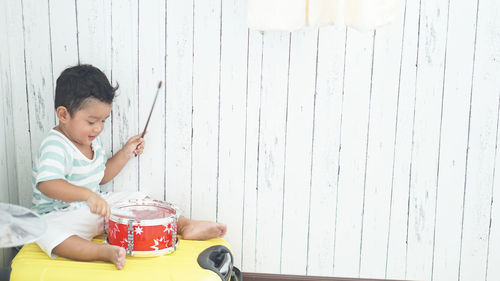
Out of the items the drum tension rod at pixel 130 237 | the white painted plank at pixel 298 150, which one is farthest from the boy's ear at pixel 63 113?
the white painted plank at pixel 298 150

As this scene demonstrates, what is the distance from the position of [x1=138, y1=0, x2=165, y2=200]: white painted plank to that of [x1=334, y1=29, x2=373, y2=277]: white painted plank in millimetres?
672

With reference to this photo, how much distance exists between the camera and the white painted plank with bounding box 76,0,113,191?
70.1 inches

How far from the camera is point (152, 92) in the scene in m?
1.81

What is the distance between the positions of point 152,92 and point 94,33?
30cm

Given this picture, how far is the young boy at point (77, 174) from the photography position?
1.52 metres

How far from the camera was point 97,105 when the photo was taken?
165 centimetres

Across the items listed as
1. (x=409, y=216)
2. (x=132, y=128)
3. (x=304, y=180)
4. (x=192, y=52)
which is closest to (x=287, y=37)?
(x=192, y=52)

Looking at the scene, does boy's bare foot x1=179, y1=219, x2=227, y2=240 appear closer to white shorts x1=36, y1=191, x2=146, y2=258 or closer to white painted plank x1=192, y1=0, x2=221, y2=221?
white painted plank x1=192, y1=0, x2=221, y2=221

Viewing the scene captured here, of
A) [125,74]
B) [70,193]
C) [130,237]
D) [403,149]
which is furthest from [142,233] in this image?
[403,149]

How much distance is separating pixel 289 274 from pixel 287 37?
A: 90 cm

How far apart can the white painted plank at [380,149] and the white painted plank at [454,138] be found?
0.18 meters

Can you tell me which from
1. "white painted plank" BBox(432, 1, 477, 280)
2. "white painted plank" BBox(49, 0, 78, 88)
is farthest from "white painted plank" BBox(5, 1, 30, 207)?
"white painted plank" BBox(432, 1, 477, 280)

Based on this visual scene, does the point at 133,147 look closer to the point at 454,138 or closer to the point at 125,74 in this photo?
the point at 125,74

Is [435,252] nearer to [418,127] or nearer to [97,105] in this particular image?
[418,127]
